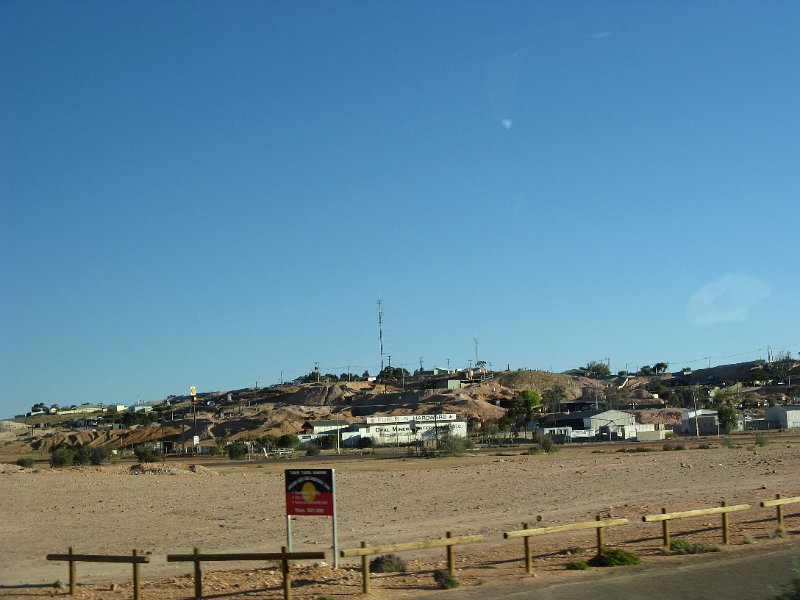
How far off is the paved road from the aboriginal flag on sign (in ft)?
9.02

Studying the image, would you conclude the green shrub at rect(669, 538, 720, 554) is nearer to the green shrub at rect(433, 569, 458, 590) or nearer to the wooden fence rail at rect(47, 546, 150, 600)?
the green shrub at rect(433, 569, 458, 590)

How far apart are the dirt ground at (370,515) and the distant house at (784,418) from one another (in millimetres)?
45375

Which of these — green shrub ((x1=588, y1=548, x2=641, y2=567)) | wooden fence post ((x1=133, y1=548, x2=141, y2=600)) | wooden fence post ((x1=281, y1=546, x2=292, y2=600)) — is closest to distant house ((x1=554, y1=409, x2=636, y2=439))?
green shrub ((x1=588, y1=548, x2=641, y2=567))

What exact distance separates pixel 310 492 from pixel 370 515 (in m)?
15.2

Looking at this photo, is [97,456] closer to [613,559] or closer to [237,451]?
[237,451]

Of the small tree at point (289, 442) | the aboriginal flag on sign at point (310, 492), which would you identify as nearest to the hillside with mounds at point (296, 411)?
the small tree at point (289, 442)

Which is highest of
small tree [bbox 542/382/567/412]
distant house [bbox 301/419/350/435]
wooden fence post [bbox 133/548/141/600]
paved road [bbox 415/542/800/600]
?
small tree [bbox 542/382/567/412]

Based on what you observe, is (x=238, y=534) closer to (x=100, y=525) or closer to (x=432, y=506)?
(x=100, y=525)

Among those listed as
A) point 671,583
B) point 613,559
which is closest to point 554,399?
point 613,559

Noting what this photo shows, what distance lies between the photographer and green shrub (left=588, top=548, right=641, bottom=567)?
2023cm

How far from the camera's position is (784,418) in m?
107

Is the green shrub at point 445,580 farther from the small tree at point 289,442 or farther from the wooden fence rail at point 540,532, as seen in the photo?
the small tree at point 289,442

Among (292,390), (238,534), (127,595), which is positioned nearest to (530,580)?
(127,595)

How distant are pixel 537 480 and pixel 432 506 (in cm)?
1258
